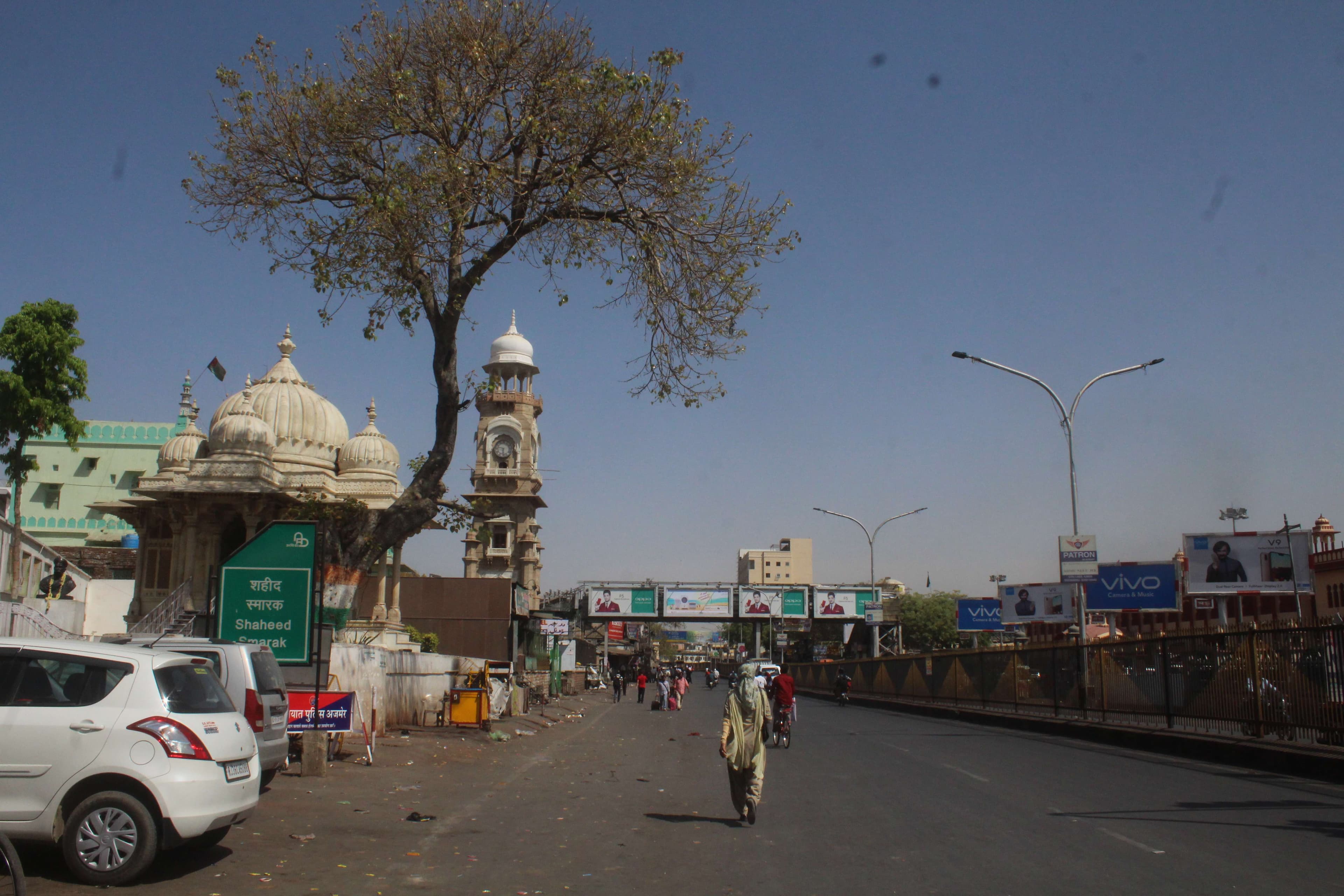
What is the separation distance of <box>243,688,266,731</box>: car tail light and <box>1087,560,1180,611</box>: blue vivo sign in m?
37.6

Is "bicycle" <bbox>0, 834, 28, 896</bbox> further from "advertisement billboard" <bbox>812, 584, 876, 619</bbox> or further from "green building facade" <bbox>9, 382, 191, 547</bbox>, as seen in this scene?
"advertisement billboard" <bbox>812, 584, 876, 619</bbox>

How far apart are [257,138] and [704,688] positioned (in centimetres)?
7336

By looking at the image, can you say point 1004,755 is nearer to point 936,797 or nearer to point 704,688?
point 936,797

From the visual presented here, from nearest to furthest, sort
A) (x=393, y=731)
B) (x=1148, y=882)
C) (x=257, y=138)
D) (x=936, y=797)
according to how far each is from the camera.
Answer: (x=1148, y=882), (x=936, y=797), (x=257, y=138), (x=393, y=731)

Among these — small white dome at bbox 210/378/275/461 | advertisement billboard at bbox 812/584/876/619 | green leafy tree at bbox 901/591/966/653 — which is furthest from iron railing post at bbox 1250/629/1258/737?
green leafy tree at bbox 901/591/966/653

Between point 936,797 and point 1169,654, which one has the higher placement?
point 1169,654

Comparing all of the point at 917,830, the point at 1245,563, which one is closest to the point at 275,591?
the point at 917,830

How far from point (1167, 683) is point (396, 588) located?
92.1 ft

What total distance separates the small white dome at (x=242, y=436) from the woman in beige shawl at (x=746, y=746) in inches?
1181

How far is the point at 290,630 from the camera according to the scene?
13023 millimetres

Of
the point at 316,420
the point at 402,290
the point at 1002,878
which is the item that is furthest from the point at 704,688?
the point at 1002,878

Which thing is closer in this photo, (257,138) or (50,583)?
(257,138)

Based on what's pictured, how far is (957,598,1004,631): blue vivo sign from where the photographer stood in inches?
2301

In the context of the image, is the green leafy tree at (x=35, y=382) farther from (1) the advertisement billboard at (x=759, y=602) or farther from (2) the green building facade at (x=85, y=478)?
(1) the advertisement billboard at (x=759, y=602)
